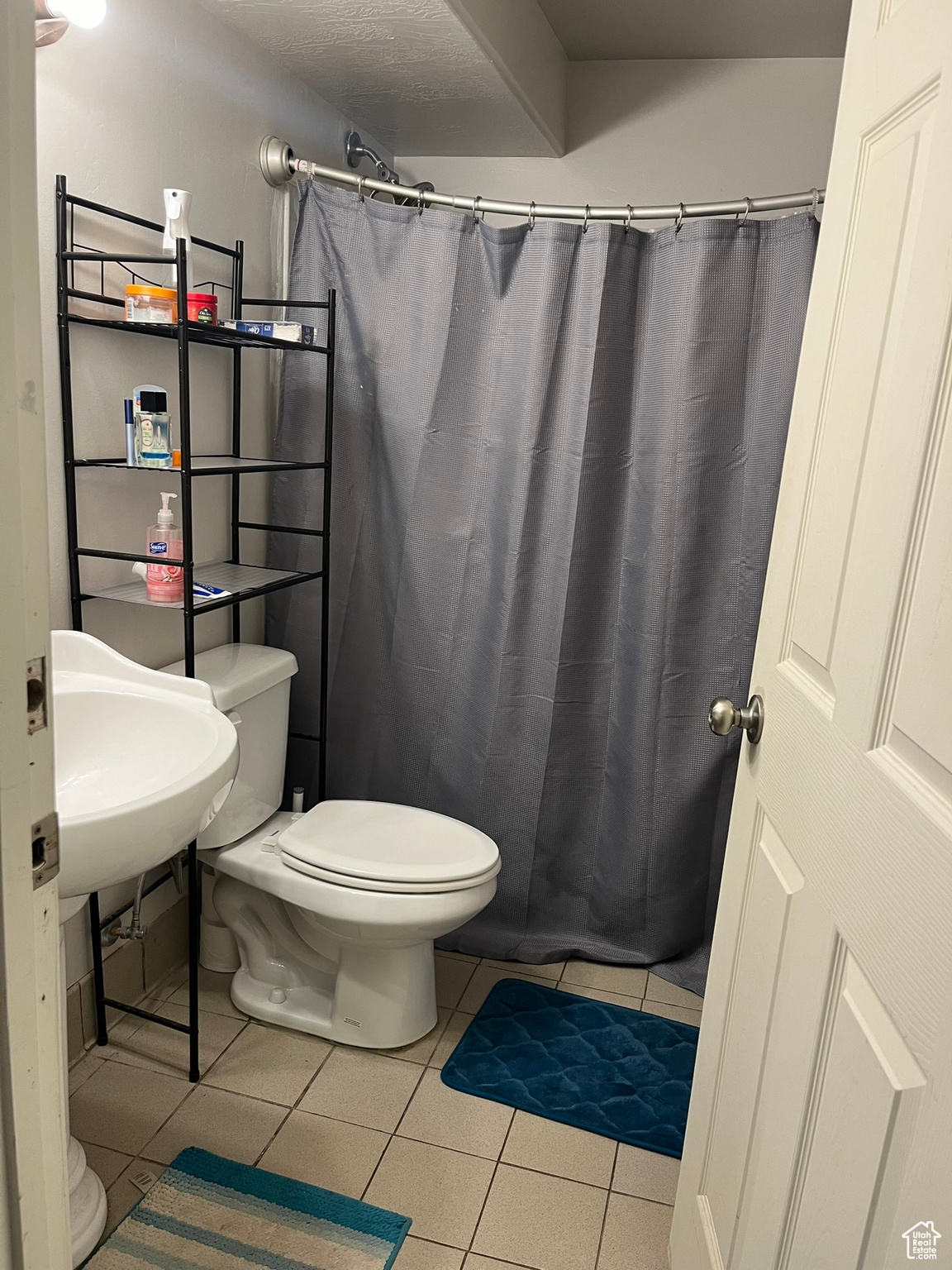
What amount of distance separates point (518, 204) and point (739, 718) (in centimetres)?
A: 139

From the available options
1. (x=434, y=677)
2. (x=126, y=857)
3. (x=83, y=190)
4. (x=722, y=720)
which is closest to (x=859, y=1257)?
(x=722, y=720)

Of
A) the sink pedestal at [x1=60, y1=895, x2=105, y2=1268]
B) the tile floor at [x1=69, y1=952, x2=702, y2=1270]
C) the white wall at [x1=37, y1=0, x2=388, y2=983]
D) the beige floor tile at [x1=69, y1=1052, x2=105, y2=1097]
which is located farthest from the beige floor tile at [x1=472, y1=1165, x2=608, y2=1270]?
the white wall at [x1=37, y1=0, x2=388, y2=983]

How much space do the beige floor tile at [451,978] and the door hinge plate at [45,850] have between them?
1655 mm

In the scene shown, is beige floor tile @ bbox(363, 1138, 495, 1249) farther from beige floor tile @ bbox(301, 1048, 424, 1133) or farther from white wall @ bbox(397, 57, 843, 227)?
white wall @ bbox(397, 57, 843, 227)

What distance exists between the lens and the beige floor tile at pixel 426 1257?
1.50 m

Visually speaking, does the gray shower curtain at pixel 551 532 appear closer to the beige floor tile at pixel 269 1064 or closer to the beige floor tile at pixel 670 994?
the beige floor tile at pixel 670 994

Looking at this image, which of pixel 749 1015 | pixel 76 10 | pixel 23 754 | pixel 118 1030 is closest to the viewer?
pixel 23 754

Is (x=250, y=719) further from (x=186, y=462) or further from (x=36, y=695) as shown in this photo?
(x=36, y=695)

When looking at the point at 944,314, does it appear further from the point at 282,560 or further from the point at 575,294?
the point at 282,560

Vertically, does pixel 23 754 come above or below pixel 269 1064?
above

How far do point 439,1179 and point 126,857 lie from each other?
0.91 meters

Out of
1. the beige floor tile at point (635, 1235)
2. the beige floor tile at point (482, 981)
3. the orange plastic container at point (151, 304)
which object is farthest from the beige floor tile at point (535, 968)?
the orange plastic container at point (151, 304)

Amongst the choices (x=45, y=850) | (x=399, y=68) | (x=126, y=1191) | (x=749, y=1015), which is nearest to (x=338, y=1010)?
(x=126, y=1191)

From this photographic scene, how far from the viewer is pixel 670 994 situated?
89.4 inches
